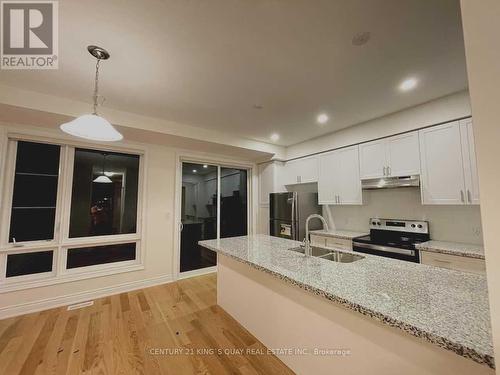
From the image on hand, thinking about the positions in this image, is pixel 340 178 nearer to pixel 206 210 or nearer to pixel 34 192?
pixel 206 210

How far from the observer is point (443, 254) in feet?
7.59

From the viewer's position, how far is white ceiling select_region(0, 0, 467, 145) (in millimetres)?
1381

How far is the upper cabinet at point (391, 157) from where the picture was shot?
9.02ft

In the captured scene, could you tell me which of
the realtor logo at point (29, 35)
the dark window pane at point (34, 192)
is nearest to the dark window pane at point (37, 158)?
the dark window pane at point (34, 192)

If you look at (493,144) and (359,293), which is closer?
(493,144)

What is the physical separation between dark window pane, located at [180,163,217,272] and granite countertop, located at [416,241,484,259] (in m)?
3.36

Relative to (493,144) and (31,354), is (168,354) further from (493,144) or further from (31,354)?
(493,144)

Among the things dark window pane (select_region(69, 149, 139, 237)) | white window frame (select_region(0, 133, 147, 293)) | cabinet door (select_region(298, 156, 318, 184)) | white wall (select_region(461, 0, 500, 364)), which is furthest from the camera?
cabinet door (select_region(298, 156, 318, 184))

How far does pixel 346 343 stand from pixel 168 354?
1.54 meters

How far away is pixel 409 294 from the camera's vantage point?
3.61ft

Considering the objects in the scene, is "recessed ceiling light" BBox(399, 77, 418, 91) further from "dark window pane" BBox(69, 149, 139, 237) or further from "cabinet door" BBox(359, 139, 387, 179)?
"dark window pane" BBox(69, 149, 139, 237)

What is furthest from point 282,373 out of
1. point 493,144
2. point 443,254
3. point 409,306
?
point 443,254

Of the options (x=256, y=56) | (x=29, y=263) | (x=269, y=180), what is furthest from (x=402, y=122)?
(x=29, y=263)

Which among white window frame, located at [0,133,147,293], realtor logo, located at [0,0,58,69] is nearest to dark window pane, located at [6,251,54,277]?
white window frame, located at [0,133,147,293]
